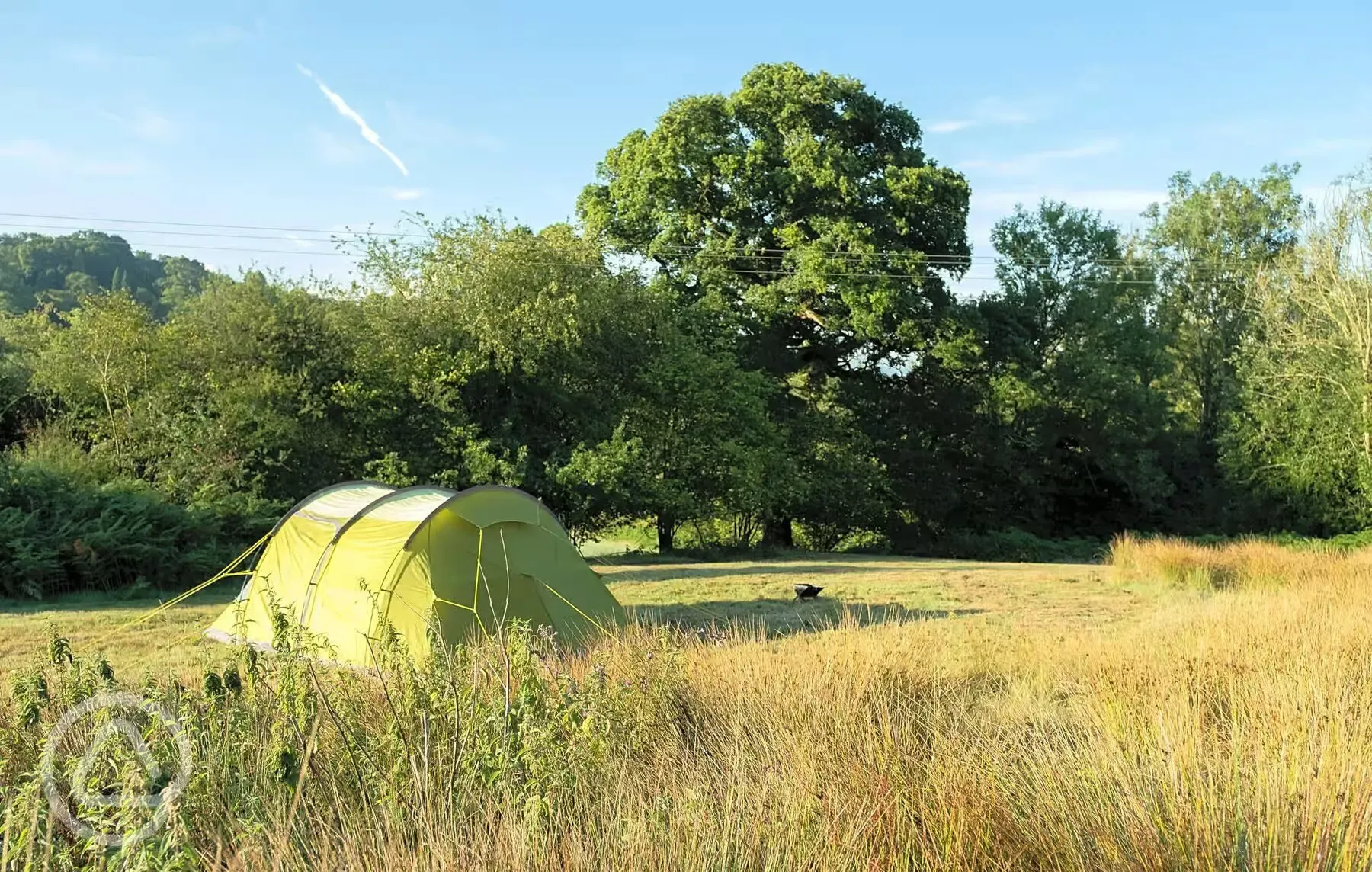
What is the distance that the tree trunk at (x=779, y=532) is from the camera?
2342 cm

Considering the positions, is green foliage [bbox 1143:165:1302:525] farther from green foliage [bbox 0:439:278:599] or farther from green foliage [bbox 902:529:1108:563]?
green foliage [bbox 0:439:278:599]

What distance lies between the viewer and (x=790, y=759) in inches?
149

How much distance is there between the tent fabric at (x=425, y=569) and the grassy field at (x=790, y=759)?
9.30ft

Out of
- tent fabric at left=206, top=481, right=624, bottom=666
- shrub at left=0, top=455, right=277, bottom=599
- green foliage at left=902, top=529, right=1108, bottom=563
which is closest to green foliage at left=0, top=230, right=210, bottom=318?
shrub at left=0, top=455, right=277, bottom=599

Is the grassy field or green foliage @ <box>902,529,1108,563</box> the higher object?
the grassy field

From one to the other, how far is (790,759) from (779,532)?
2038 centimetres

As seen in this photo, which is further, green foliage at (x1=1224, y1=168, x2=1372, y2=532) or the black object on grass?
green foliage at (x1=1224, y1=168, x2=1372, y2=532)

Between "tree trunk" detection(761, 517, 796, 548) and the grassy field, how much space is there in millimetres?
17096

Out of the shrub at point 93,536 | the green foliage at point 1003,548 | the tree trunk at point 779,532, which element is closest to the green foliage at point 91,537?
the shrub at point 93,536

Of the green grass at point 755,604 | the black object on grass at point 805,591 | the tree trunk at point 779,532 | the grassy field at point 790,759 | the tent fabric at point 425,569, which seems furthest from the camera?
the tree trunk at point 779,532

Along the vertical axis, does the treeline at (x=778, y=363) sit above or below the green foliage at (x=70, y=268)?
below

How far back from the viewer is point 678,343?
66.7 feet

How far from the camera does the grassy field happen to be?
2.86m

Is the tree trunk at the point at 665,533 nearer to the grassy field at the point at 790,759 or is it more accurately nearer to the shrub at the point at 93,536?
the shrub at the point at 93,536
